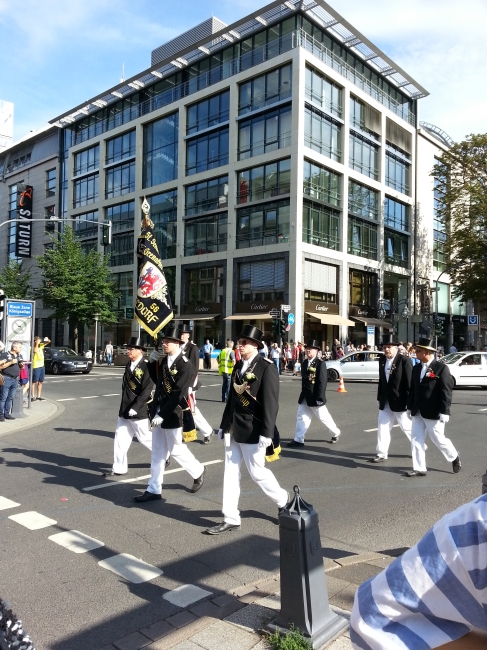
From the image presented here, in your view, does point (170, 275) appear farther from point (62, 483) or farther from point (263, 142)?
point (62, 483)

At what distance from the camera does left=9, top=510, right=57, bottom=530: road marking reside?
5.37 metres

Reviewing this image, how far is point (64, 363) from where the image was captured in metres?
27.8

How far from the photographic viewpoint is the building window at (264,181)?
115 feet

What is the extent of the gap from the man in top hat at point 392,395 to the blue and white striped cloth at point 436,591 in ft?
23.8

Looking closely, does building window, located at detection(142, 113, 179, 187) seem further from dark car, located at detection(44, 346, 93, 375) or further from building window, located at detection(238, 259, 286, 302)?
dark car, located at detection(44, 346, 93, 375)

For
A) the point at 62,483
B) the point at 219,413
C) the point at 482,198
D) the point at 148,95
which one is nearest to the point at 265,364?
the point at 62,483

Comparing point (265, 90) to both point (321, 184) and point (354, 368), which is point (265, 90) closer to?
point (321, 184)

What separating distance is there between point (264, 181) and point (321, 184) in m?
3.78

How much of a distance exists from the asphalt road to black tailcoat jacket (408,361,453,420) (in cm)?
89

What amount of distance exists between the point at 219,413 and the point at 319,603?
10729 mm

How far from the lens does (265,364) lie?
560 centimetres

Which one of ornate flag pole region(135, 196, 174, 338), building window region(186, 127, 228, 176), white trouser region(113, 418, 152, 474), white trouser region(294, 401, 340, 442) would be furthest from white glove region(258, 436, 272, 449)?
building window region(186, 127, 228, 176)

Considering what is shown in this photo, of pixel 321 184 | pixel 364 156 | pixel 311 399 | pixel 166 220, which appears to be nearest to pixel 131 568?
pixel 311 399

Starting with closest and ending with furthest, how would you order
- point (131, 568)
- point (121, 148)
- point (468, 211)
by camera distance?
point (131, 568) → point (468, 211) → point (121, 148)
